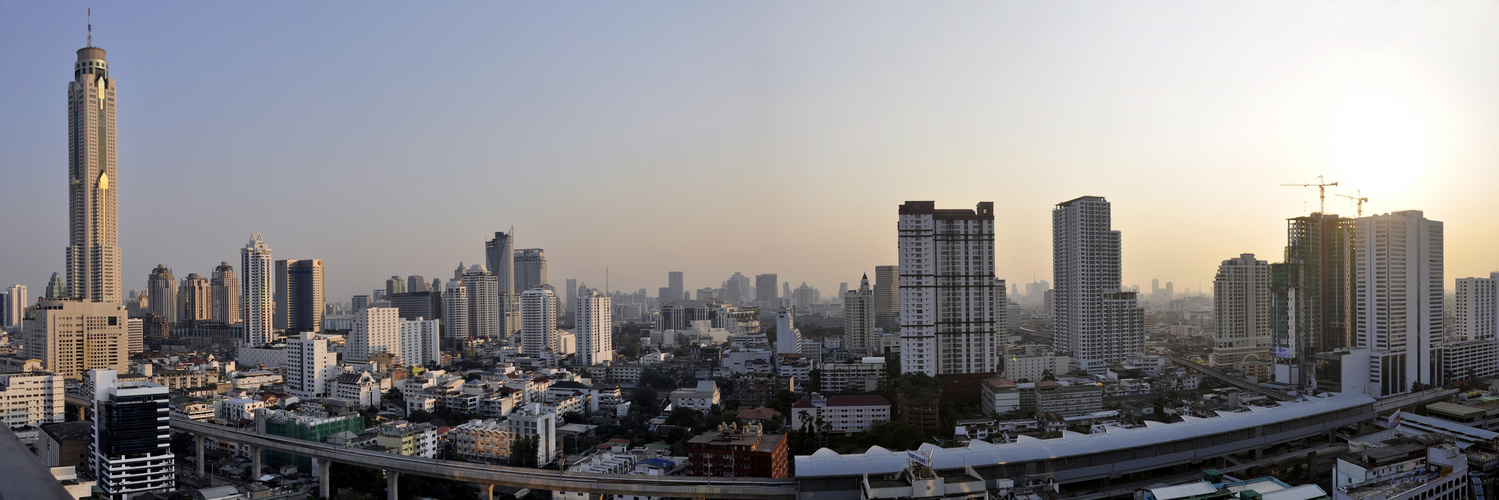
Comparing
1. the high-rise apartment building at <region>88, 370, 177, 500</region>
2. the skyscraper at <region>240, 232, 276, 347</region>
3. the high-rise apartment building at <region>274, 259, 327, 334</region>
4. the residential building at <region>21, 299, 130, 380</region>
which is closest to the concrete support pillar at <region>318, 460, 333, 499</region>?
the high-rise apartment building at <region>88, 370, 177, 500</region>

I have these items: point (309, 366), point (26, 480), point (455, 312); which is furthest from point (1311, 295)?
point (455, 312)

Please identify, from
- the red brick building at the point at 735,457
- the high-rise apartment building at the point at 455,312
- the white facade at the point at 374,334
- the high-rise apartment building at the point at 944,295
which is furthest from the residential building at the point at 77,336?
the high-rise apartment building at the point at 944,295

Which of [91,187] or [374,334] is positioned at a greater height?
[91,187]

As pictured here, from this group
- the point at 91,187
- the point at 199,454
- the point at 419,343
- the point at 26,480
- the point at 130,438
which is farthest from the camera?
the point at 419,343

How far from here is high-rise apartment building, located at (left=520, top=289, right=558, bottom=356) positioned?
1662 centimetres

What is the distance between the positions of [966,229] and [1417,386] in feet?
15.8

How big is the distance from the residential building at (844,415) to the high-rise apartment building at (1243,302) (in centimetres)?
805

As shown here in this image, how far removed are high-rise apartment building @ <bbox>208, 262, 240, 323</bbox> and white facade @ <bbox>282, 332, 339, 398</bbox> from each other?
10.4 metres

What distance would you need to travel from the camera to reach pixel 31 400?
845 centimetres

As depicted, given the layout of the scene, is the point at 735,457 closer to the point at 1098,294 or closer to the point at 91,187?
the point at 1098,294

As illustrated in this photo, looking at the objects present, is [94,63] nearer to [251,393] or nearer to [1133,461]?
[251,393]

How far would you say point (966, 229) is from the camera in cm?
903

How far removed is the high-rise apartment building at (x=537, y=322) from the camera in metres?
16.6

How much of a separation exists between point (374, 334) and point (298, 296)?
5.26m
